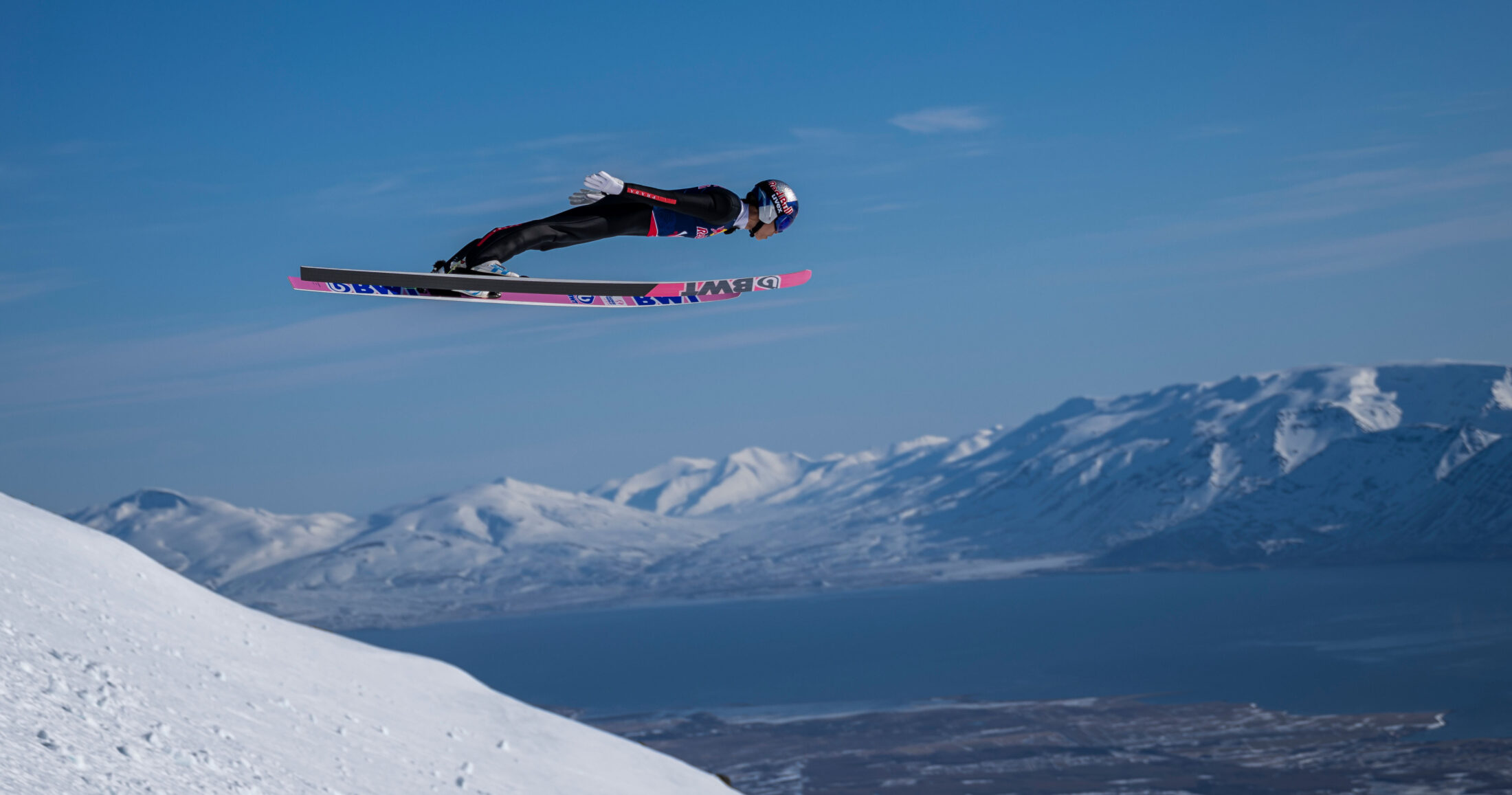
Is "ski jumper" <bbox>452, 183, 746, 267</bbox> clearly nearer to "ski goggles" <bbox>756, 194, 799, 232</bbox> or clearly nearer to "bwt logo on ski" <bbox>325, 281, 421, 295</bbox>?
"ski goggles" <bbox>756, 194, 799, 232</bbox>

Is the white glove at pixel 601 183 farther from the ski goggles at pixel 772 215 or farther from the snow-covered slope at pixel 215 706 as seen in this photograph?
the snow-covered slope at pixel 215 706

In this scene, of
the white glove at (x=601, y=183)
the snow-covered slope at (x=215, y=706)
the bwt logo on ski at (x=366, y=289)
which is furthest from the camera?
the snow-covered slope at (x=215, y=706)

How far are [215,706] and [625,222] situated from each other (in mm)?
15785

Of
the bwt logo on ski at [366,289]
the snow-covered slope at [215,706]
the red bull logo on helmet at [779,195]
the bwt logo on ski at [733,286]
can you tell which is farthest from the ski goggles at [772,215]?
the snow-covered slope at [215,706]

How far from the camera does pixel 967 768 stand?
16812 centimetres

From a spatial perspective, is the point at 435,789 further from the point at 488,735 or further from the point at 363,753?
the point at 488,735

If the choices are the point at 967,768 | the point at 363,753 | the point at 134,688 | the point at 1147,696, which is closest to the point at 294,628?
the point at 363,753

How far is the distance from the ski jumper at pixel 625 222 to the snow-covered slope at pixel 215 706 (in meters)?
7.36

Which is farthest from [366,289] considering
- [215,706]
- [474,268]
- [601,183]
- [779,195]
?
[215,706]

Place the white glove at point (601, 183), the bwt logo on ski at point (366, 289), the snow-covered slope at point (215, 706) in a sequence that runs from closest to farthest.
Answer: the white glove at point (601, 183) → the bwt logo on ski at point (366, 289) → the snow-covered slope at point (215, 706)

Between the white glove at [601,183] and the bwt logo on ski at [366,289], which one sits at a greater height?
the white glove at [601,183]

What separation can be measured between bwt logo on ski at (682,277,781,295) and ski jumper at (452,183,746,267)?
1.89 m

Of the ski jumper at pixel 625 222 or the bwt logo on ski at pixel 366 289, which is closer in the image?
the ski jumper at pixel 625 222

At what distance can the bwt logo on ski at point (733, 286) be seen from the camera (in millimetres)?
Answer: 13992
